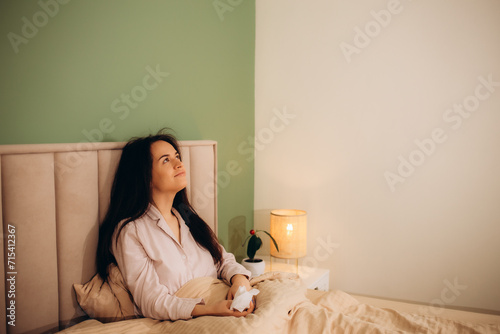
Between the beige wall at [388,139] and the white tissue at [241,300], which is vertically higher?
the beige wall at [388,139]

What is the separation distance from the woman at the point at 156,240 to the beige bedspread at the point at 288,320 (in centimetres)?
6

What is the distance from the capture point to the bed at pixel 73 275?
1.18m

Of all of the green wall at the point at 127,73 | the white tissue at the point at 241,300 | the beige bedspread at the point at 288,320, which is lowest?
the beige bedspread at the point at 288,320

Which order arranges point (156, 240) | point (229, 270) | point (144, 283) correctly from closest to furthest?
1. point (144, 283)
2. point (156, 240)
3. point (229, 270)

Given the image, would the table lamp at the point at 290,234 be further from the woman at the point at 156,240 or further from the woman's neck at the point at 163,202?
the woman's neck at the point at 163,202

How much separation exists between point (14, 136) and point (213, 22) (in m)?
1.39

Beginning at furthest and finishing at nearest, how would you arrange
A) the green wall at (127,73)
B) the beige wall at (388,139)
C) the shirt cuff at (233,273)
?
the beige wall at (388,139) < the shirt cuff at (233,273) < the green wall at (127,73)

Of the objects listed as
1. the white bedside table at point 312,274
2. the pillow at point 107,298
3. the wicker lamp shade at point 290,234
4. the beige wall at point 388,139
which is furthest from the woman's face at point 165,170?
the beige wall at point 388,139

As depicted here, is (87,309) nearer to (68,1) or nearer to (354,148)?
(68,1)

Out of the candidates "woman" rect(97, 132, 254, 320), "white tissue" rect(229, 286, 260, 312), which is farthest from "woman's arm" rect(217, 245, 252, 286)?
"white tissue" rect(229, 286, 260, 312)

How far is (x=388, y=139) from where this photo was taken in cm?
252

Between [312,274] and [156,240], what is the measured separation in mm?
1270

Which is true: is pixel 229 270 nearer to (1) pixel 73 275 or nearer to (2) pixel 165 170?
(2) pixel 165 170

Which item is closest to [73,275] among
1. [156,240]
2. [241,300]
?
[156,240]
